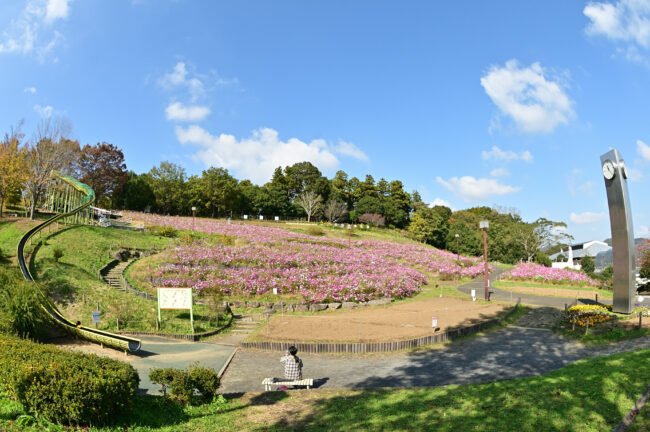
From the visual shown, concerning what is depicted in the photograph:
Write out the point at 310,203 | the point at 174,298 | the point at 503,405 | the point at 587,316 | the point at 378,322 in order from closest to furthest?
the point at 503,405, the point at 587,316, the point at 174,298, the point at 378,322, the point at 310,203

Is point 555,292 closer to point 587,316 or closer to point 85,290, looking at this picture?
point 587,316

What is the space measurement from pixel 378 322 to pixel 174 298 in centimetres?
960

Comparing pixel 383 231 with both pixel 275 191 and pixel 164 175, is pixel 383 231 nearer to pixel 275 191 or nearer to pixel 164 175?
pixel 275 191

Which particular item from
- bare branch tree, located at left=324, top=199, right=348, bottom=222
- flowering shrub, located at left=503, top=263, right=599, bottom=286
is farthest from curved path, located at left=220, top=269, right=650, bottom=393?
bare branch tree, located at left=324, top=199, right=348, bottom=222

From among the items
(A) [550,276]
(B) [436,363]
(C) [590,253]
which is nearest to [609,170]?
(B) [436,363]

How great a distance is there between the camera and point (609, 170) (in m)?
17.3

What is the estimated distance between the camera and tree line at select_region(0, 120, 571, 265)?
56.7 m

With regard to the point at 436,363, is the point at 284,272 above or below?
above

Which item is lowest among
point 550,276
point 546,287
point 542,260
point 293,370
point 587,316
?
point 293,370

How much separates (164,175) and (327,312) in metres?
50.9

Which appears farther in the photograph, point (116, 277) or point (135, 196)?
point (135, 196)

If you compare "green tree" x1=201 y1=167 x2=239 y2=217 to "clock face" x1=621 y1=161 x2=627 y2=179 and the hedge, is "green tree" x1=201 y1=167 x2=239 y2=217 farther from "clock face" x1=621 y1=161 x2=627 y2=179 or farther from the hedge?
the hedge

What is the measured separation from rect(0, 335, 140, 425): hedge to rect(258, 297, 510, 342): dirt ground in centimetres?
903

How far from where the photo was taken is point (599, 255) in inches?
2753
